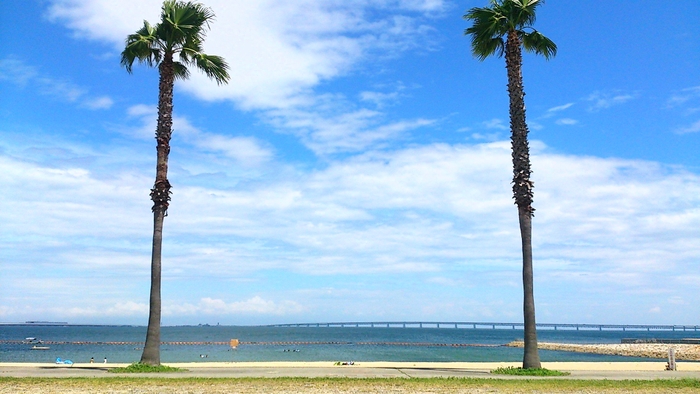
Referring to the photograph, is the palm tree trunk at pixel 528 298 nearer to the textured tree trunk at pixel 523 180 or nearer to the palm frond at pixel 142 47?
the textured tree trunk at pixel 523 180

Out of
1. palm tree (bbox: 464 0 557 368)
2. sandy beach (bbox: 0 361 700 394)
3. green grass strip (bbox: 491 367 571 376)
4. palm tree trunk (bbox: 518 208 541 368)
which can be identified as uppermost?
palm tree (bbox: 464 0 557 368)

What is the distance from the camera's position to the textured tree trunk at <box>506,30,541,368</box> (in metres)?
22.5

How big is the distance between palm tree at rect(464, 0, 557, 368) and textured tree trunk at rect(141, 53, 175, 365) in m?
13.4

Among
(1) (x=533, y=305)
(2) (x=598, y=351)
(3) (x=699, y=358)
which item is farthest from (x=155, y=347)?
(2) (x=598, y=351)

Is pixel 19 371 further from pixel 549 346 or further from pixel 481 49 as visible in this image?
pixel 549 346

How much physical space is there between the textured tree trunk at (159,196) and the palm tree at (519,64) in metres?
13.4

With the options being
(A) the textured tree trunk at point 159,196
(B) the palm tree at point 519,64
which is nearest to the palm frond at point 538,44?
(B) the palm tree at point 519,64

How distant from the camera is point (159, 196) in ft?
77.8

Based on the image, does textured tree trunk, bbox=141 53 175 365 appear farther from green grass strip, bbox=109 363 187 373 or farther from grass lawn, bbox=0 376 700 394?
grass lawn, bbox=0 376 700 394

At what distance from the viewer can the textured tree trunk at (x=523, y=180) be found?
74.0 ft

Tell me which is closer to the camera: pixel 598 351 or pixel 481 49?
pixel 481 49

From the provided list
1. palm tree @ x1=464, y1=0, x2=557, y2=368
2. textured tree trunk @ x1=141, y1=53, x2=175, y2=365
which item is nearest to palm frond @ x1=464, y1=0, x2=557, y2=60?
palm tree @ x1=464, y1=0, x2=557, y2=368

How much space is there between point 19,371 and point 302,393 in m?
12.6

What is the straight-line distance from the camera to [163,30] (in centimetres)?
2439
